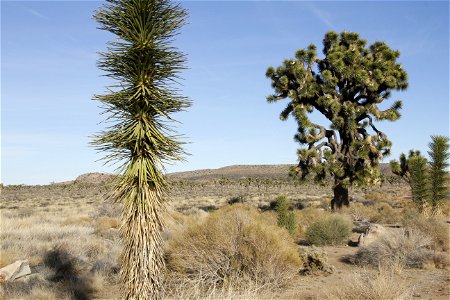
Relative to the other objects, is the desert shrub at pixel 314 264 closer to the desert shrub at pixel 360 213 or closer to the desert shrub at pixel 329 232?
the desert shrub at pixel 329 232

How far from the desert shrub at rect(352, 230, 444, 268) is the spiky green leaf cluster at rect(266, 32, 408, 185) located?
9395 millimetres

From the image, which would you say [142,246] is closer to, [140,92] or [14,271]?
[140,92]

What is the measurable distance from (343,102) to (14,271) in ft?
56.8

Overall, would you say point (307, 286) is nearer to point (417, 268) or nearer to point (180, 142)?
point (417, 268)

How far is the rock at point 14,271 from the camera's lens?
9.76 metres

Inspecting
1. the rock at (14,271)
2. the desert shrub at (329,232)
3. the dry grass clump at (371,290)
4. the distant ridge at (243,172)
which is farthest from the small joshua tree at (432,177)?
the distant ridge at (243,172)

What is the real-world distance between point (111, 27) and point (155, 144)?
1756 mm

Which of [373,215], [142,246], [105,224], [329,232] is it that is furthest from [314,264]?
[373,215]

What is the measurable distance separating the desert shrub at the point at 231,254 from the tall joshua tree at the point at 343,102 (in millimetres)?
12601

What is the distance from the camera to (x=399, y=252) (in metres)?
11.4

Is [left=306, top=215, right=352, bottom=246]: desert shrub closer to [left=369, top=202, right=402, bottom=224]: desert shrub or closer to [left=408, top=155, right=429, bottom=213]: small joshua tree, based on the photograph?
[left=369, top=202, right=402, bottom=224]: desert shrub

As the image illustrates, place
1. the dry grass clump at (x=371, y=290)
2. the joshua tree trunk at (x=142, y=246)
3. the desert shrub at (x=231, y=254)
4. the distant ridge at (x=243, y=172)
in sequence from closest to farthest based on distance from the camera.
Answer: the joshua tree trunk at (x=142, y=246) → the dry grass clump at (x=371, y=290) → the desert shrub at (x=231, y=254) → the distant ridge at (x=243, y=172)

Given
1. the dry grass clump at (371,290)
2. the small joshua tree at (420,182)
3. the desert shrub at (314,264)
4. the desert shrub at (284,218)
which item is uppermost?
the small joshua tree at (420,182)

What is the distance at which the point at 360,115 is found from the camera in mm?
22125
